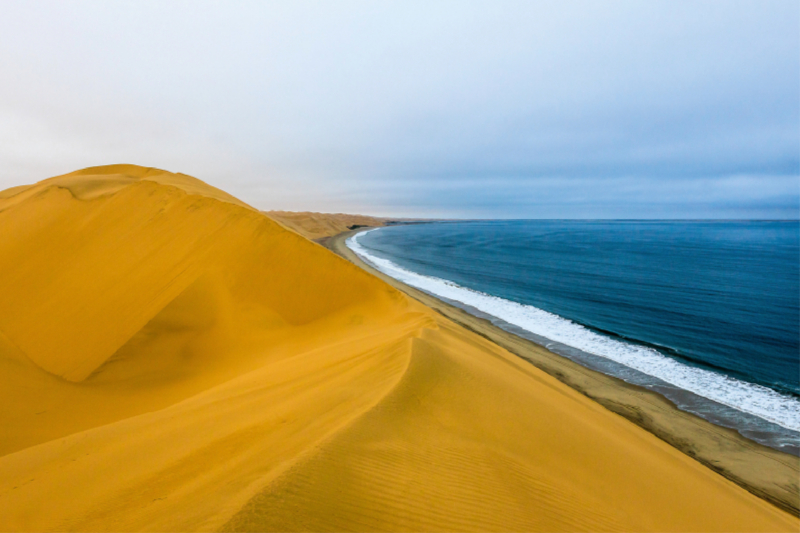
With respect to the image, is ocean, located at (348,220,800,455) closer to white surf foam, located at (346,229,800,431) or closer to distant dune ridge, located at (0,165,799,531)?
white surf foam, located at (346,229,800,431)

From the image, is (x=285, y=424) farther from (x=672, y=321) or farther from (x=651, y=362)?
(x=672, y=321)

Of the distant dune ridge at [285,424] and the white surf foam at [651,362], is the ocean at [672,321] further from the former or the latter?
the distant dune ridge at [285,424]

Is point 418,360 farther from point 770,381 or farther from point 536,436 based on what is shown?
point 770,381

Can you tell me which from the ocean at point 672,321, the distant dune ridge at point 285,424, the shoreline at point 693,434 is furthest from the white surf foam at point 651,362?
the distant dune ridge at point 285,424

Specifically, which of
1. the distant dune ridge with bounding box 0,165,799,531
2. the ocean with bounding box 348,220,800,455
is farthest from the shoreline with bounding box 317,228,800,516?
the distant dune ridge with bounding box 0,165,799,531

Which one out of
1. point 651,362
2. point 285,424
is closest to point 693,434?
point 651,362

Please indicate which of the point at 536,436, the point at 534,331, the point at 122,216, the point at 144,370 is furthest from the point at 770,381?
the point at 122,216

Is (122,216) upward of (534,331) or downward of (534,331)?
upward
